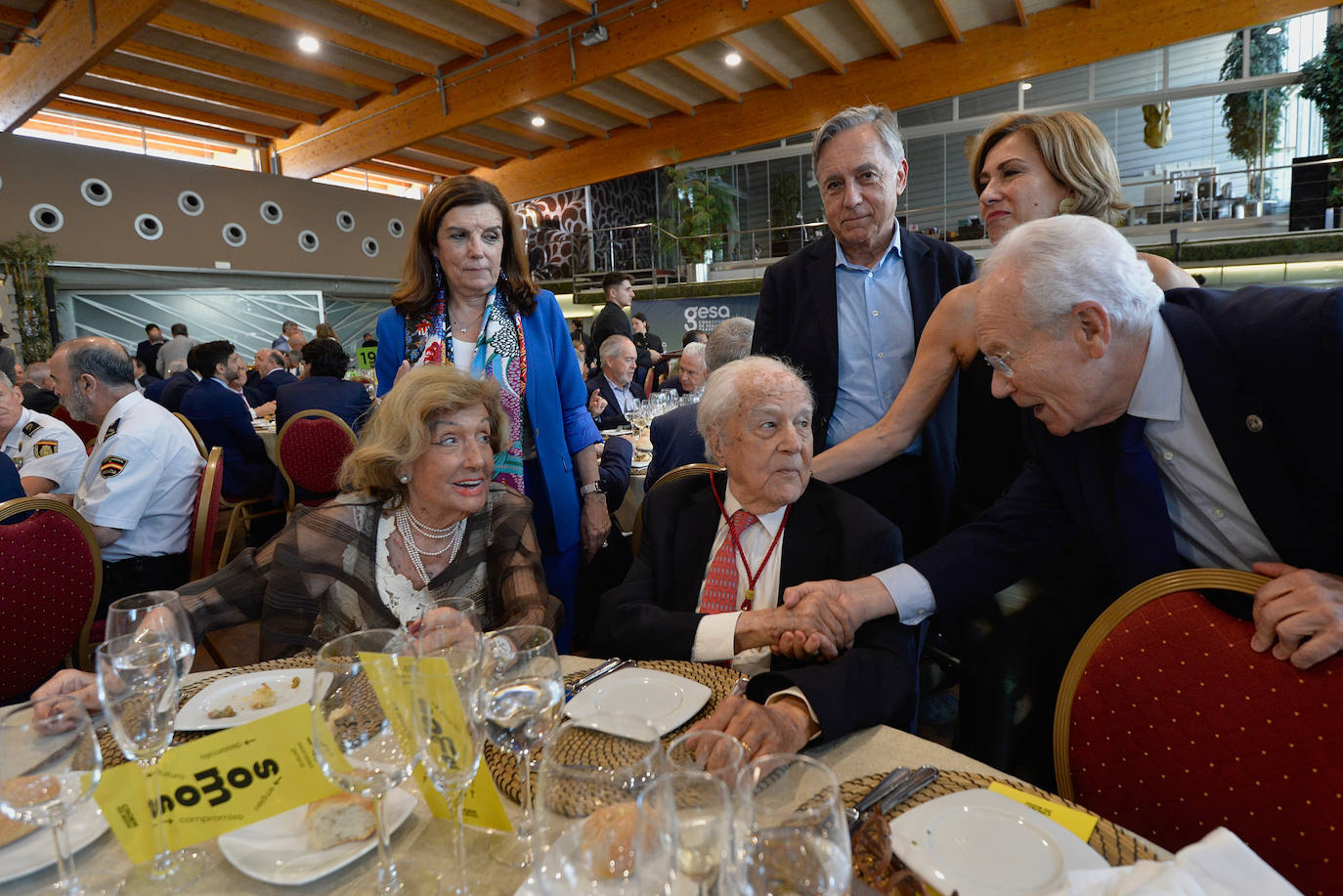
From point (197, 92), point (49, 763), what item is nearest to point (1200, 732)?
point (49, 763)

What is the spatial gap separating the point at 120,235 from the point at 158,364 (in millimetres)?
5069

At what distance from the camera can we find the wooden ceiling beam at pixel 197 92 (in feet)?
35.8

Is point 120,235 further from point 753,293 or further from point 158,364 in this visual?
point 753,293

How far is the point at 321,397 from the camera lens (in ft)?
16.3

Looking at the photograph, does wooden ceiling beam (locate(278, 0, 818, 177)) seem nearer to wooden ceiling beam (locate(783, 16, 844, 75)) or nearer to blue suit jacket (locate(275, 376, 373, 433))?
wooden ceiling beam (locate(783, 16, 844, 75))

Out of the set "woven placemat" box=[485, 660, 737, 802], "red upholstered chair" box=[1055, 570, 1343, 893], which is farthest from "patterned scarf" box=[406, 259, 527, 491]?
"red upholstered chair" box=[1055, 570, 1343, 893]

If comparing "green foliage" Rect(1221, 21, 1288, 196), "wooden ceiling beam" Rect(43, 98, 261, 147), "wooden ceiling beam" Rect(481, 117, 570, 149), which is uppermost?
"wooden ceiling beam" Rect(481, 117, 570, 149)

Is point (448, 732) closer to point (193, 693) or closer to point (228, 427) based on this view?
point (193, 693)

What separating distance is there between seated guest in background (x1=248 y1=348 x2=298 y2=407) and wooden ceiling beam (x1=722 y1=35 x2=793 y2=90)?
7.97 metres

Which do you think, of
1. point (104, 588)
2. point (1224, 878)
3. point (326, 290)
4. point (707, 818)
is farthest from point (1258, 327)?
point (326, 290)

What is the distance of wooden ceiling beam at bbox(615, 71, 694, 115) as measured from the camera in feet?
41.7

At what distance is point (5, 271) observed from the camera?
34.1ft

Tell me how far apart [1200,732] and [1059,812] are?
36cm

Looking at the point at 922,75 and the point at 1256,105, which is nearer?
the point at 1256,105
